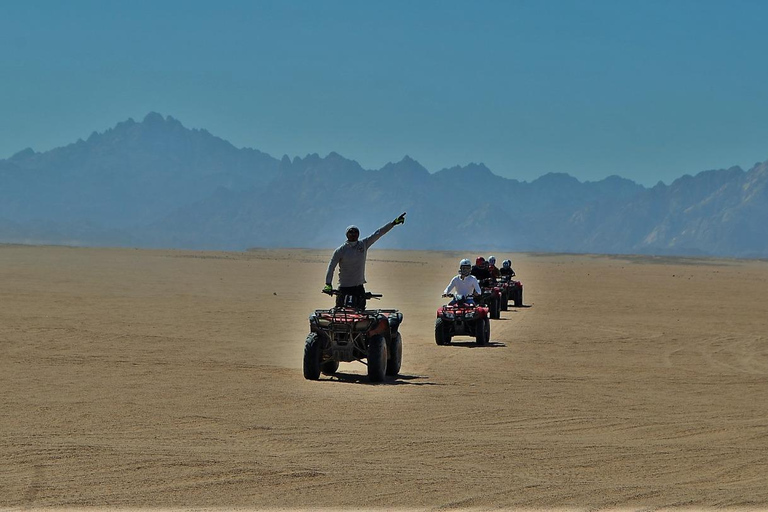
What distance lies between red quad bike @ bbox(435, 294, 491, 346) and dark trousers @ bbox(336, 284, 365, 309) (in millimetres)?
6027

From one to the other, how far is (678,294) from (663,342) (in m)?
25.3

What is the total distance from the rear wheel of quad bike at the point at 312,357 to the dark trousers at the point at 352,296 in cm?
64

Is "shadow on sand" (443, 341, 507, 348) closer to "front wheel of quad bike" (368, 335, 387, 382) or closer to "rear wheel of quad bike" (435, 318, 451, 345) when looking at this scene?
"rear wheel of quad bike" (435, 318, 451, 345)

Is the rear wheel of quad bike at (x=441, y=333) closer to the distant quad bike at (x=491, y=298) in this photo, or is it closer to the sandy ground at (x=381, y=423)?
the sandy ground at (x=381, y=423)

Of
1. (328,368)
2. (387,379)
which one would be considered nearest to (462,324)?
(328,368)

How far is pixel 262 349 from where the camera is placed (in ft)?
66.3

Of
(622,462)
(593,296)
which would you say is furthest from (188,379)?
(593,296)

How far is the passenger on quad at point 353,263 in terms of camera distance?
50.4 feet

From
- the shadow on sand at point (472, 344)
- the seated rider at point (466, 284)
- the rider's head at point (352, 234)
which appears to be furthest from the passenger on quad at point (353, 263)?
the seated rider at point (466, 284)

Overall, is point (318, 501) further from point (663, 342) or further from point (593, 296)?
point (593, 296)

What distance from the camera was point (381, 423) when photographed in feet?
38.7

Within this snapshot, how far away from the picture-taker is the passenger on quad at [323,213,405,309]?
15359 mm

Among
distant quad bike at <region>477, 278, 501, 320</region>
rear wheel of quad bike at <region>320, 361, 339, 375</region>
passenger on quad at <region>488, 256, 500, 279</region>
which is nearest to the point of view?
rear wheel of quad bike at <region>320, 361, 339, 375</region>

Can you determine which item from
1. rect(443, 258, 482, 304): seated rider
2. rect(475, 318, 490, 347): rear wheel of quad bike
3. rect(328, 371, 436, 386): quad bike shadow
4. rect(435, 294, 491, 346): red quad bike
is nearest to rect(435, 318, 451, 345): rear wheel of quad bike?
rect(435, 294, 491, 346): red quad bike
